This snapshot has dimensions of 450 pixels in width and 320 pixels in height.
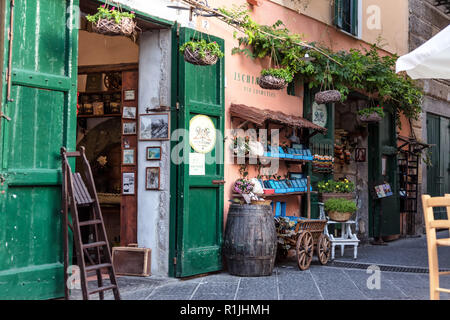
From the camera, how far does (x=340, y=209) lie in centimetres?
803

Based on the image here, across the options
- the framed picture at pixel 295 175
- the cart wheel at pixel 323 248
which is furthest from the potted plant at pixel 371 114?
the cart wheel at pixel 323 248

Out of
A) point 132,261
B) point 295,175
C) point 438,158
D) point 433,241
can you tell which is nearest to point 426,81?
point 438,158

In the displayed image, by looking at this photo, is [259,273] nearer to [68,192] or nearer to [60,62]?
[68,192]

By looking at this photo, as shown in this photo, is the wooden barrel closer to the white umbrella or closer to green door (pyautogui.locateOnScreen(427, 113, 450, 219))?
the white umbrella

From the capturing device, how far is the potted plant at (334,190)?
8516mm

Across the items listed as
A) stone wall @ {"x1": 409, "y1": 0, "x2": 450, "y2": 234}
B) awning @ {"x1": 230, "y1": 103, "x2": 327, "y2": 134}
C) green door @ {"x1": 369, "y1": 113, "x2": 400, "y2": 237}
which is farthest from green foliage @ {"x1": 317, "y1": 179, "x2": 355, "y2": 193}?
stone wall @ {"x1": 409, "y1": 0, "x2": 450, "y2": 234}

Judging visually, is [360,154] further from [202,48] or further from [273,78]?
[202,48]

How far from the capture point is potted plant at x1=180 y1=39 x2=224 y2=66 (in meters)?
5.76

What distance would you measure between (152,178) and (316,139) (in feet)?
11.2

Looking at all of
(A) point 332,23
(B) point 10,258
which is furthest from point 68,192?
(A) point 332,23

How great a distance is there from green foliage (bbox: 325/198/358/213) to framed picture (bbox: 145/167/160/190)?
2.87 meters

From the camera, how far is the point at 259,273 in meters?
6.59

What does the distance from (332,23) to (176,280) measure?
564cm
